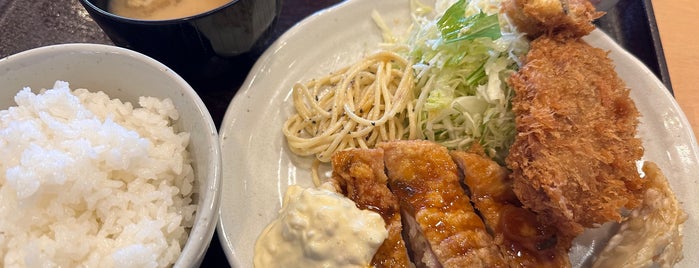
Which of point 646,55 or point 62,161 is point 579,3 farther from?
point 62,161

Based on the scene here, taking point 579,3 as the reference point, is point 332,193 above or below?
below

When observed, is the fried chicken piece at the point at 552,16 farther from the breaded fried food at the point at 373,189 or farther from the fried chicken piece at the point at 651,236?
the breaded fried food at the point at 373,189

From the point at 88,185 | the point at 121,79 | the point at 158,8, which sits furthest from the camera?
the point at 158,8

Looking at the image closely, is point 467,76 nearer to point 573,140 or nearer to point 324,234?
point 573,140

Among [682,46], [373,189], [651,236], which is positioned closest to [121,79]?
[373,189]

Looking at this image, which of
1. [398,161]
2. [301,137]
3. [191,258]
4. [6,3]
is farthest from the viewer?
[6,3]

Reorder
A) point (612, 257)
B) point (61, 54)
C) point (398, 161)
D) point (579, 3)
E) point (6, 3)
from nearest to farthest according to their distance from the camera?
point (61, 54)
point (612, 257)
point (398, 161)
point (579, 3)
point (6, 3)

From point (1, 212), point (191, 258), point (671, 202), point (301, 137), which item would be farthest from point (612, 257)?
point (1, 212)

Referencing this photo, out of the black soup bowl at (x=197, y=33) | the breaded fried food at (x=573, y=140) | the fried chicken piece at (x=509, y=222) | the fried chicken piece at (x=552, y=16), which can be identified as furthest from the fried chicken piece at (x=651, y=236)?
the black soup bowl at (x=197, y=33)
